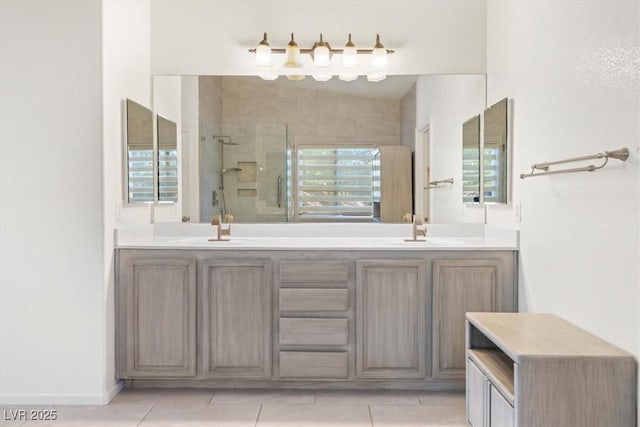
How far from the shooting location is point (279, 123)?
127 inches

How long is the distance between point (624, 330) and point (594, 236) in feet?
1.23

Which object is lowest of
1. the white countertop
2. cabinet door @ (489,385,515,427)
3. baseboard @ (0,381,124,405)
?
baseboard @ (0,381,124,405)

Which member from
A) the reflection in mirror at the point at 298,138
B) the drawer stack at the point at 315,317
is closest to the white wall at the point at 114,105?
the reflection in mirror at the point at 298,138

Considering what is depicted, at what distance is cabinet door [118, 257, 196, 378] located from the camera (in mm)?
2707

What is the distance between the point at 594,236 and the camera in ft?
6.03

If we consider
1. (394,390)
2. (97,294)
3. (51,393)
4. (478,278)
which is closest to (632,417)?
(478,278)

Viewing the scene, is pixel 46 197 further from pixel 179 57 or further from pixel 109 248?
pixel 179 57

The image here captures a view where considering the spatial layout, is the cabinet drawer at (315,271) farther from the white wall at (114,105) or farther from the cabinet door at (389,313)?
the white wall at (114,105)

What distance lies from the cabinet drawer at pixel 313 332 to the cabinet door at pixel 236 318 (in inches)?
4.3

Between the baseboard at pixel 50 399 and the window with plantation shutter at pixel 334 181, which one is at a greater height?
the window with plantation shutter at pixel 334 181

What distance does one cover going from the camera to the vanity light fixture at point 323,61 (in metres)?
3.15

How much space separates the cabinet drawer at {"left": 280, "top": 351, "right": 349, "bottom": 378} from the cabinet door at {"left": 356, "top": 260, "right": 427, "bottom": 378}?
103 millimetres

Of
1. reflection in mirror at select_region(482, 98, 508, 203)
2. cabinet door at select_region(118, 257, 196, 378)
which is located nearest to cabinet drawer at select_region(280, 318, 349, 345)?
cabinet door at select_region(118, 257, 196, 378)

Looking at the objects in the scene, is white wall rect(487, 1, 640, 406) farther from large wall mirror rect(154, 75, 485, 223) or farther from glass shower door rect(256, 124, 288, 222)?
glass shower door rect(256, 124, 288, 222)
